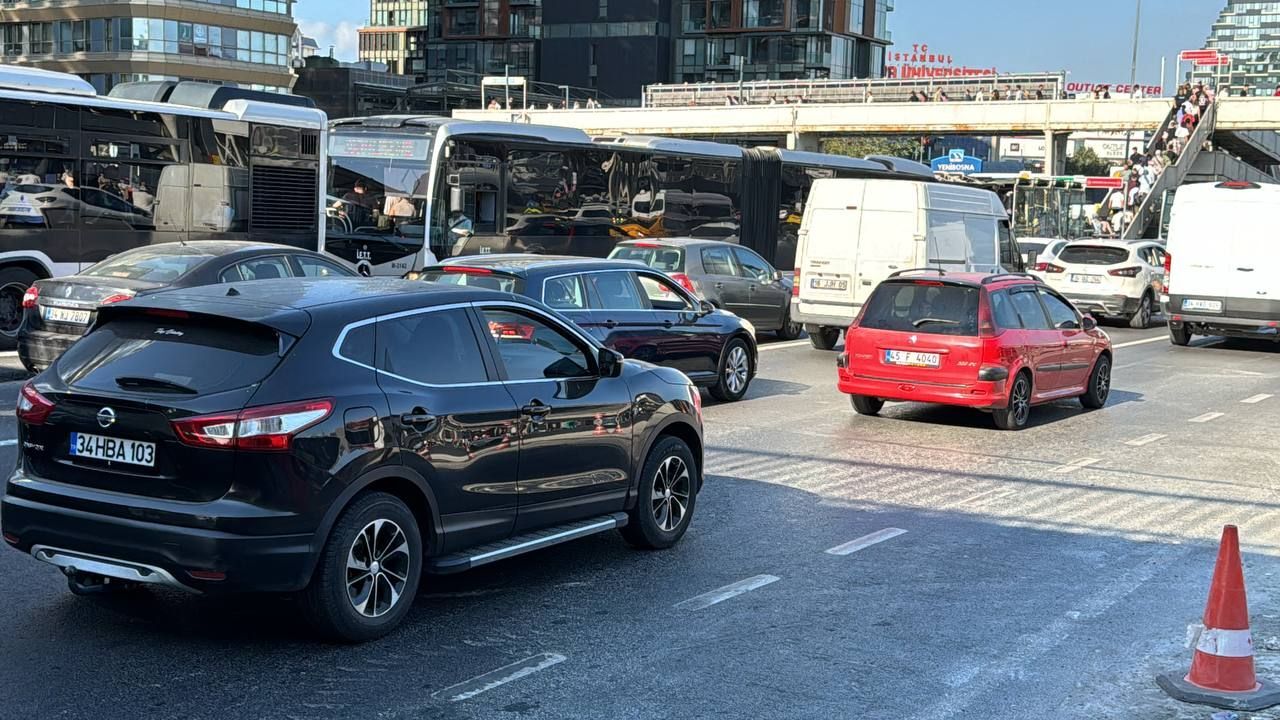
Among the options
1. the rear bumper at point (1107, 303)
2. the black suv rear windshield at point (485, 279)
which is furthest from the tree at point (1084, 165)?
the black suv rear windshield at point (485, 279)

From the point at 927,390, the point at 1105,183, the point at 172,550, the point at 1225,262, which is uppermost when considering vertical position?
the point at 1105,183

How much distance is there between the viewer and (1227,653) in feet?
19.1

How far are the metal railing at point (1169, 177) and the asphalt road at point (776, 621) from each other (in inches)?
1539

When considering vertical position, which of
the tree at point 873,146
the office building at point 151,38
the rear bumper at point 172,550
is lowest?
the rear bumper at point 172,550

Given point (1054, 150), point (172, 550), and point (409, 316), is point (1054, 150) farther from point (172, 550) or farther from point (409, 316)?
point (172, 550)

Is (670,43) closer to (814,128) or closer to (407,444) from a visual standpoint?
(814,128)

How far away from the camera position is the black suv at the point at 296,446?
230 inches

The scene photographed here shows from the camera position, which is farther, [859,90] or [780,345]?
[859,90]

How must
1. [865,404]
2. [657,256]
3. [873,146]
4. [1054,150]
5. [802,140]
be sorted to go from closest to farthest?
[865,404] → [657,256] → [1054,150] → [802,140] → [873,146]

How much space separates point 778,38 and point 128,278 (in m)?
93.8

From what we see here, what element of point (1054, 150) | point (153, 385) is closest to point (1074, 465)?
point (153, 385)

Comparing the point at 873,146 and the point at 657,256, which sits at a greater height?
the point at 873,146

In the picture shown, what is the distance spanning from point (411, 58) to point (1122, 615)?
5636 inches

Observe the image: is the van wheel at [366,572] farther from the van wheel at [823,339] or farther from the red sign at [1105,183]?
the red sign at [1105,183]
